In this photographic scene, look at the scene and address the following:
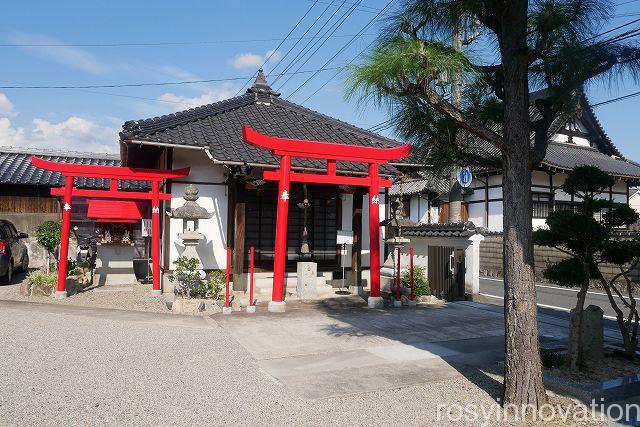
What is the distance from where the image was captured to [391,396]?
4809mm

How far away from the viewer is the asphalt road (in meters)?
11.6

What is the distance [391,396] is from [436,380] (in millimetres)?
797

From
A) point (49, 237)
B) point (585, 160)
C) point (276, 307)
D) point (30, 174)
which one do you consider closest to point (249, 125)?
point (276, 307)

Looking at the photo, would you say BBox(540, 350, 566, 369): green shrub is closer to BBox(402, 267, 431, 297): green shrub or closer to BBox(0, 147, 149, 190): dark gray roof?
BBox(402, 267, 431, 297): green shrub

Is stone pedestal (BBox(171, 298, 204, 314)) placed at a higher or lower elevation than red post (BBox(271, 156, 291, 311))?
lower

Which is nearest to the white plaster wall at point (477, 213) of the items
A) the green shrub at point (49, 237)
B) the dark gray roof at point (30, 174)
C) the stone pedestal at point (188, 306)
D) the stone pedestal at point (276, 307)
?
the dark gray roof at point (30, 174)

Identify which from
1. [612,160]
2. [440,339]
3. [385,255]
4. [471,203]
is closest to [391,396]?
[440,339]

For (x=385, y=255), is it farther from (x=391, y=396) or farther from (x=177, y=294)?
(x=391, y=396)

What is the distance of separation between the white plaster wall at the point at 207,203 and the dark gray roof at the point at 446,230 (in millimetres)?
4734

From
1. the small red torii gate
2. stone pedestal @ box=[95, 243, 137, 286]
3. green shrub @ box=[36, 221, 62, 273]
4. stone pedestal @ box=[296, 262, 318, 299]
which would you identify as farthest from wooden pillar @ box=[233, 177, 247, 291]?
→ green shrub @ box=[36, 221, 62, 273]

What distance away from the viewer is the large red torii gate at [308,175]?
9250 mm

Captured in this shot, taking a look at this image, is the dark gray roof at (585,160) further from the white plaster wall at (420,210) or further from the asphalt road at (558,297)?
the white plaster wall at (420,210)

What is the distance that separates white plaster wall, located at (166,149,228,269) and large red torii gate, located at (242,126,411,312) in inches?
104

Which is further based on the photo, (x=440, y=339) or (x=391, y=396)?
(x=440, y=339)
